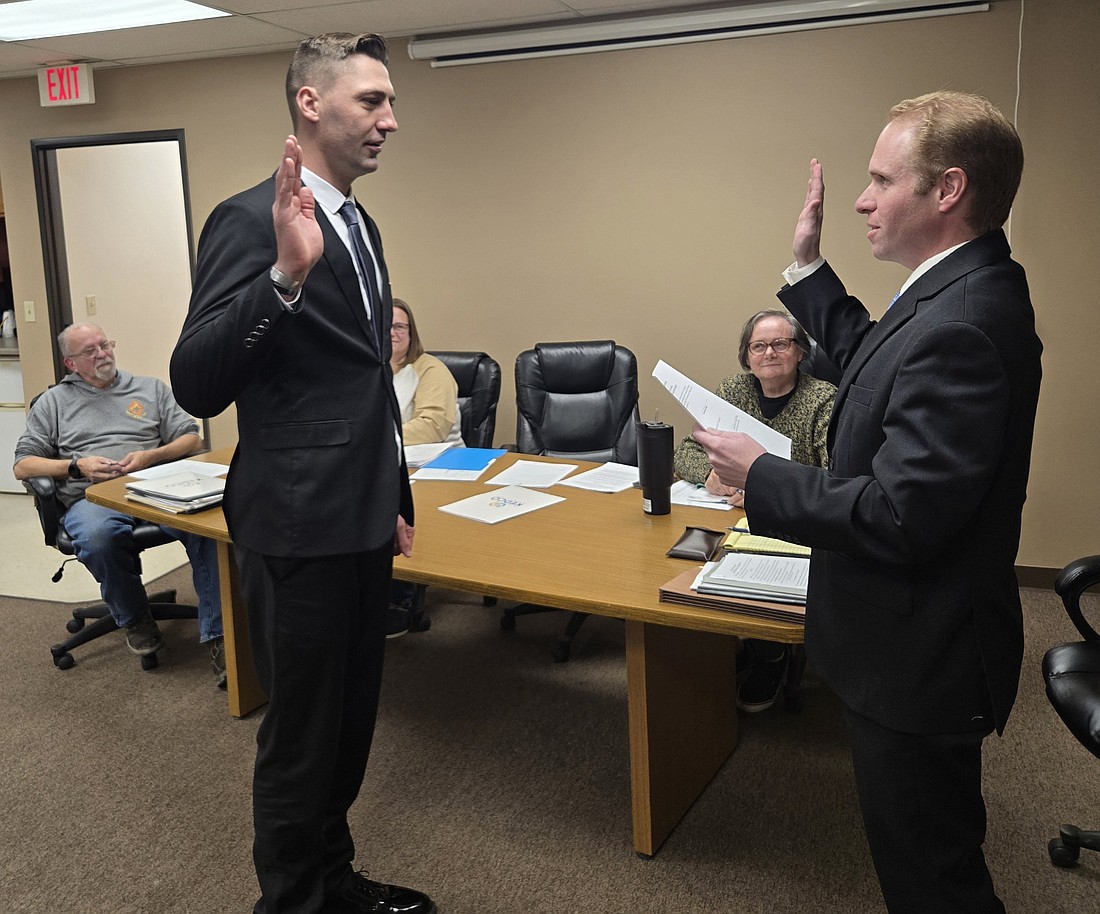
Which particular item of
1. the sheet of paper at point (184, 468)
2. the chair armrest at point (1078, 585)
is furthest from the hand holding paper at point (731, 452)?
the sheet of paper at point (184, 468)

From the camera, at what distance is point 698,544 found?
2299 mm

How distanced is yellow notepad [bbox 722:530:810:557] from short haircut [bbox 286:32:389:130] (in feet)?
4.27

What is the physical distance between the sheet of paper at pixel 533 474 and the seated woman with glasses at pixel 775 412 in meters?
0.39

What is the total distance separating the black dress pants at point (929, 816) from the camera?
1.38m

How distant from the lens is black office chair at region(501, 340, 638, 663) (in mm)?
3994

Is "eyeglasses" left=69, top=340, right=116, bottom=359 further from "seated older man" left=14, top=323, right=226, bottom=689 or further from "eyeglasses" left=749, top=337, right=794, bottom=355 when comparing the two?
"eyeglasses" left=749, top=337, right=794, bottom=355

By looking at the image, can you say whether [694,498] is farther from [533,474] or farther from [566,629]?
[566,629]

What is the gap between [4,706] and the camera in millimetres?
3176

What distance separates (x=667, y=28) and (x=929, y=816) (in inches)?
147

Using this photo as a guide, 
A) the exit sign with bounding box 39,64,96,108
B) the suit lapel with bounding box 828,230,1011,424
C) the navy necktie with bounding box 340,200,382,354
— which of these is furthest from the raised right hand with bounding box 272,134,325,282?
the exit sign with bounding box 39,64,96,108

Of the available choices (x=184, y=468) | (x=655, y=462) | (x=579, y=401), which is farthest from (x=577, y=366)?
(x=184, y=468)

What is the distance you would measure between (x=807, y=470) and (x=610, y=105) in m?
3.52

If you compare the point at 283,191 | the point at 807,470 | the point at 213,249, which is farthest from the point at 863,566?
the point at 213,249

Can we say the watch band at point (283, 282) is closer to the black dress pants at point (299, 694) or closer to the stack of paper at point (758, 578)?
the black dress pants at point (299, 694)
